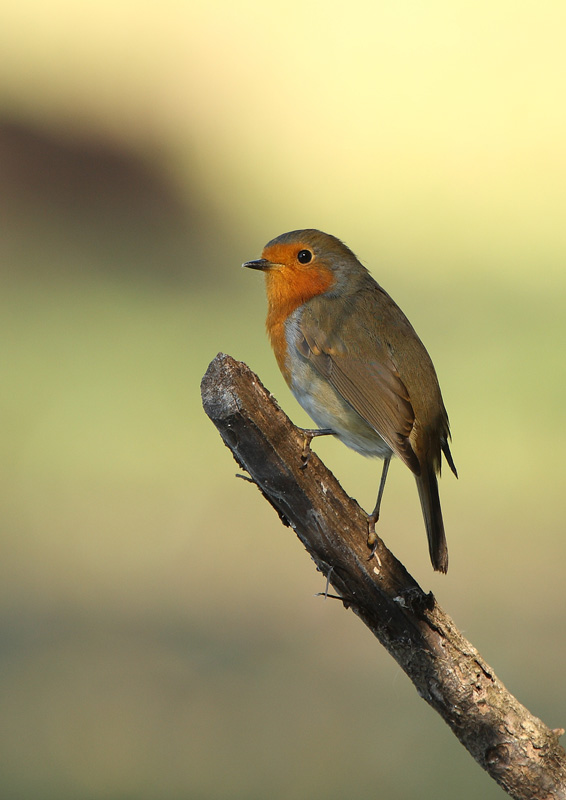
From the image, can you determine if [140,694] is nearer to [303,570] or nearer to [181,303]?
[303,570]

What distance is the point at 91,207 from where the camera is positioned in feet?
39.8

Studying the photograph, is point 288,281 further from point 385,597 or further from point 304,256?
point 385,597

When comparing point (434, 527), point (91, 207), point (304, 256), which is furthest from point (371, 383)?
point (91, 207)

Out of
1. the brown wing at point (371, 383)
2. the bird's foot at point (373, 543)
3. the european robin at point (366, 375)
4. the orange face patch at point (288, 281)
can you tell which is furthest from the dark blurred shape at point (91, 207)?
the bird's foot at point (373, 543)

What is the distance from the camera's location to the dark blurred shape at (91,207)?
11.5 m

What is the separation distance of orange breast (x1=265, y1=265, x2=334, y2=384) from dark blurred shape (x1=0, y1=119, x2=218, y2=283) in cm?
781

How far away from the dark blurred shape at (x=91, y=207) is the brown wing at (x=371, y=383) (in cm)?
823

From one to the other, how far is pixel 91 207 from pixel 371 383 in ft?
32.1

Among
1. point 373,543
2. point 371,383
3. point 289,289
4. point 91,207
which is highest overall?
point 91,207

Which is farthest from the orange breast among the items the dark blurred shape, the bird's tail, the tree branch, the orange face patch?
the dark blurred shape

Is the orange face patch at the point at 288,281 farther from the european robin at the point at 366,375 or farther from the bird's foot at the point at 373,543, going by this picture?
the bird's foot at the point at 373,543

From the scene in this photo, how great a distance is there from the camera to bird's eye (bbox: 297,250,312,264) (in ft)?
11.6

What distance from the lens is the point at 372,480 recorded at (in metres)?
7.13

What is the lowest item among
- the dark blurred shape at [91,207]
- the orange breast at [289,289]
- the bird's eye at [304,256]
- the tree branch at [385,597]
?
the tree branch at [385,597]
